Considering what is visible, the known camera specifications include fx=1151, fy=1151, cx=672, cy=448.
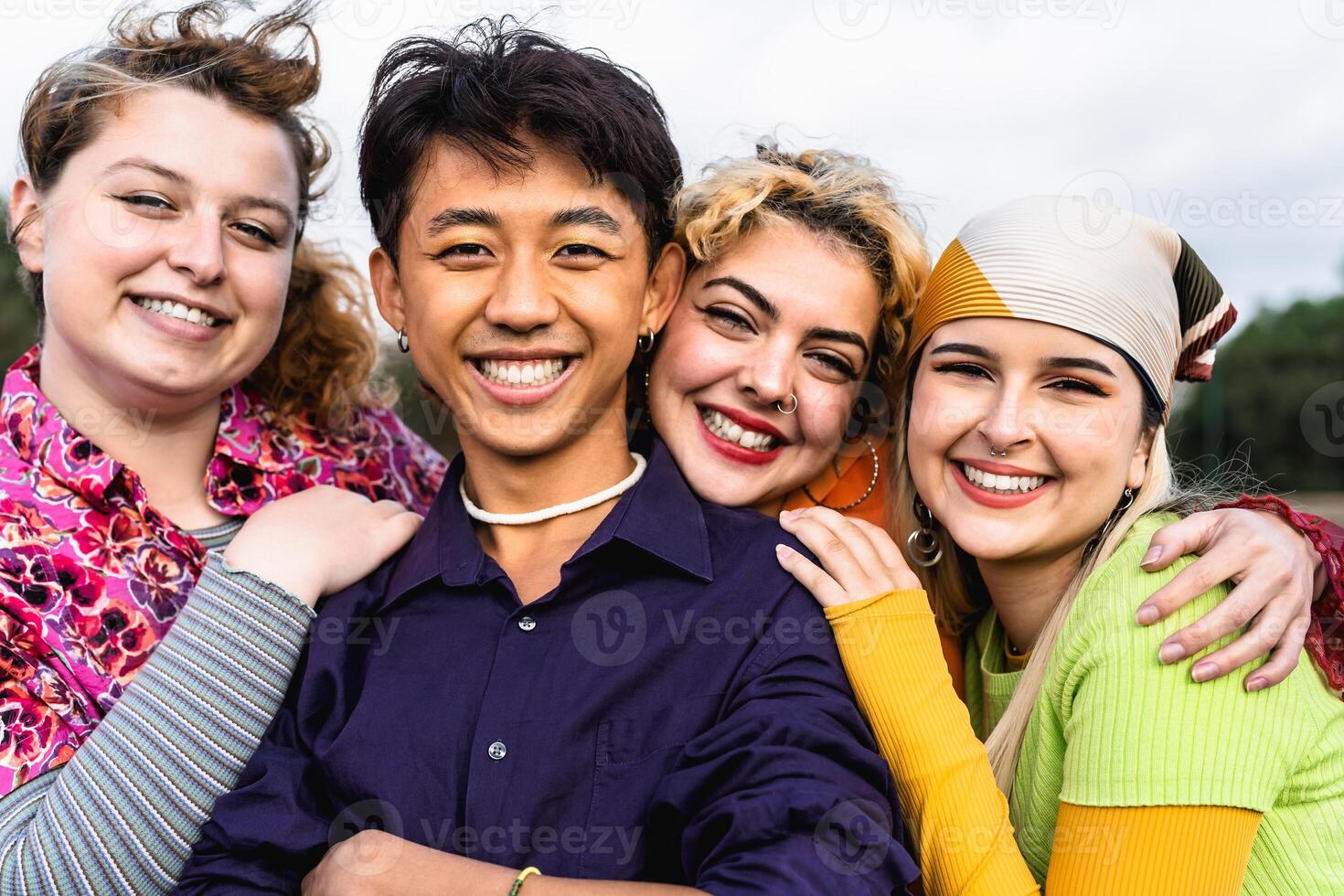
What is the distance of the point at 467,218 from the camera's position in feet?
7.86

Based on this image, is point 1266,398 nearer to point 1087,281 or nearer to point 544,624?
point 1087,281

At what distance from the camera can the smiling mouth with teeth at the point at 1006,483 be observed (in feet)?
8.56

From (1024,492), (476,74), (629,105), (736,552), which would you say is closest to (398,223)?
(476,74)

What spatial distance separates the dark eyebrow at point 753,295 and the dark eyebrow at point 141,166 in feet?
4.48

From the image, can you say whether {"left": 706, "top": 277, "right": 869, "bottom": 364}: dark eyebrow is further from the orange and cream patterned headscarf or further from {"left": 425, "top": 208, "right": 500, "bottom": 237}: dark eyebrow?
{"left": 425, "top": 208, "right": 500, "bottom": 237}: dark eyebrow

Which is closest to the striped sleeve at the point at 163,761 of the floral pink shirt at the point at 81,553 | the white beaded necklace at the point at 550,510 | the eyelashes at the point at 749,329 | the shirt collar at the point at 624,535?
the floral pink shirt at the point at 81,553

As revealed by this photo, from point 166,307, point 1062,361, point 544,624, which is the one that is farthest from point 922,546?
point 166,307

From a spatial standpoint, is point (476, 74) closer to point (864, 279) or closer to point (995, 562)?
point (864, 279)

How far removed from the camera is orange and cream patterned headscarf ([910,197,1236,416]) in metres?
2.51

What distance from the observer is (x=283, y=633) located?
7.87 feet

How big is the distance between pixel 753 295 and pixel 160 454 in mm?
1623

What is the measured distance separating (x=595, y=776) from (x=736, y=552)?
552 mm

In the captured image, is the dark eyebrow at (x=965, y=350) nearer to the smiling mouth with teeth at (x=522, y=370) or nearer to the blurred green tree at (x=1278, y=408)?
the smiling mouth with teeth at (x=522, y=370)

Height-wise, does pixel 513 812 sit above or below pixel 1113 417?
below
